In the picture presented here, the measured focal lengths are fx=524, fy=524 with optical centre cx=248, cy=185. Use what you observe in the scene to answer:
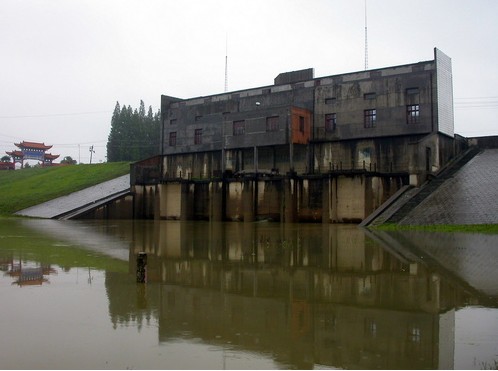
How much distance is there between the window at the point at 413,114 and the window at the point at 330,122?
6201 millimetres

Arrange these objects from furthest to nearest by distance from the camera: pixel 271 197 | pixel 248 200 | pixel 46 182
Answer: pixel 46 182
pixel 271 197
pixel 248 200

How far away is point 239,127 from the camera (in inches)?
1833

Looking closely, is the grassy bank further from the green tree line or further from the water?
the water

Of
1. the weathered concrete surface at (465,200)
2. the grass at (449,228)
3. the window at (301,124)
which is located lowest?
the grass at (449,228)

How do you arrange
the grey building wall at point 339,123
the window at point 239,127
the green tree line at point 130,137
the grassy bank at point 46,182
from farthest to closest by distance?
the green tree line at point 130,137, the grassy bank at point 46,182, the window at point 239,127, the grey building wall at point 339,123

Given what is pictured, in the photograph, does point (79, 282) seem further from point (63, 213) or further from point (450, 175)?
point (63, 213)

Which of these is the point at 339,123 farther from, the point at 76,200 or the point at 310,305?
the point at 310,305

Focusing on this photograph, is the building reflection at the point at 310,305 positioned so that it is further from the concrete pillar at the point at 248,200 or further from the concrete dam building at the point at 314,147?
the concrete pillar at the point at 248,200

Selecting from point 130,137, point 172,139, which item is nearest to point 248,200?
point 172,139

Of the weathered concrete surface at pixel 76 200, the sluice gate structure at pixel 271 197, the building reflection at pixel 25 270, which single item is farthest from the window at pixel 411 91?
→ the building reflection at pixel 25 270

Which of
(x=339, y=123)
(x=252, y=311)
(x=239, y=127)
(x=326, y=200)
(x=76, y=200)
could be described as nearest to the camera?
(x=252, y=311)

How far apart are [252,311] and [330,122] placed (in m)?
36.1

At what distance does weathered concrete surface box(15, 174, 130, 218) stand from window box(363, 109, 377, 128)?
25890mm

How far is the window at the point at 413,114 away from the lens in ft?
129
